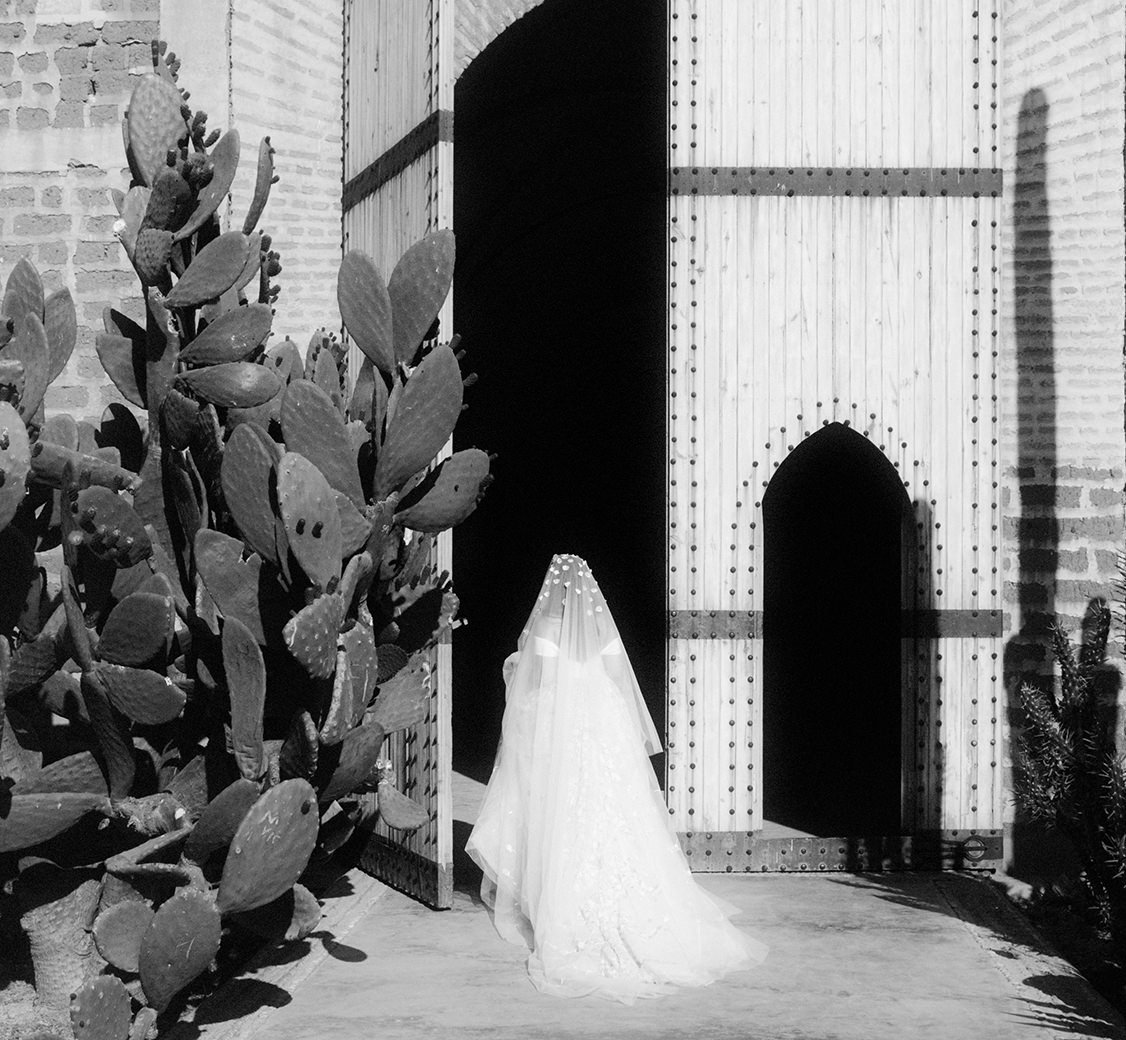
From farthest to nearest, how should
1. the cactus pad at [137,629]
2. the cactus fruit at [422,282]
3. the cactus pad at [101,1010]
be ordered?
the cactus fruit at [422,282], the cactus pad at [137,629], the cactus pad at [101,1010]

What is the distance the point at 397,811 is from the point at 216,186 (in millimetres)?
2334

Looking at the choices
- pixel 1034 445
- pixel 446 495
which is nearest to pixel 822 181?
pixel 1034 445

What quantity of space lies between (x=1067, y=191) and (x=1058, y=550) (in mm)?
1764

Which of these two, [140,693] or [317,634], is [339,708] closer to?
[317,634]

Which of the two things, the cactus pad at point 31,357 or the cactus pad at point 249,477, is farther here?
the cactus pad at point 31,357

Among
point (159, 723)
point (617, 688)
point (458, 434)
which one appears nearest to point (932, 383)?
point (617, 688)

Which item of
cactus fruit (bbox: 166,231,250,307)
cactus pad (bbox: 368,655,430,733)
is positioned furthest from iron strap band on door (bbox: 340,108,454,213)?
cactus pad (bbox: 368,655,430,733)

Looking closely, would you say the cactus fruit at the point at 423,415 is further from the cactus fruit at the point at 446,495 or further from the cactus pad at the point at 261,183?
the cactus pad at the point at 261,183

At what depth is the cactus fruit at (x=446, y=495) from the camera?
5312mm

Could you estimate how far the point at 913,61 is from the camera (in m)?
7.08

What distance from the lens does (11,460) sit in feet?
14.4

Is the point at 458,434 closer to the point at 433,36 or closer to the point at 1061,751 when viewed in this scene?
the point at 433,36

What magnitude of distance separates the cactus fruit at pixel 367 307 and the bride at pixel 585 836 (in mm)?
1702

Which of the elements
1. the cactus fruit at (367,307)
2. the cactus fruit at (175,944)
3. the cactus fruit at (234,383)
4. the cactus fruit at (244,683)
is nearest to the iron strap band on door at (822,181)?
the cactus fruit at (367,307)
